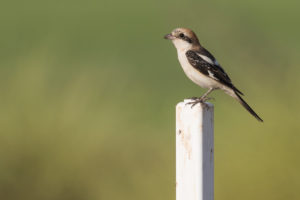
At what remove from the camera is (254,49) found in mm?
9461

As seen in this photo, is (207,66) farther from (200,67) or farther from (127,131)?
(127,131)

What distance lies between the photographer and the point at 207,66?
7.86 m

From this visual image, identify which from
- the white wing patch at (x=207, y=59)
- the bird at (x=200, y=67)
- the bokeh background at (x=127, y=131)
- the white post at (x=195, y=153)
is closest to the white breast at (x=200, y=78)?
the bird at (x=200, y=67)

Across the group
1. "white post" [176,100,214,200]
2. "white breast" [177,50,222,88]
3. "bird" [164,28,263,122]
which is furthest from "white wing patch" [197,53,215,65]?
"white post" [176,100,214,200]

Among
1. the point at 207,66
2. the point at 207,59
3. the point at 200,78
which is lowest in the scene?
the point at 200,78

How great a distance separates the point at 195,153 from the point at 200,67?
2228mm

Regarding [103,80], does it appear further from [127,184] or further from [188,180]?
[188,180]

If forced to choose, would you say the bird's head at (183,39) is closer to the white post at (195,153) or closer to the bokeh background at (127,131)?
the bokeh background at (127,131)

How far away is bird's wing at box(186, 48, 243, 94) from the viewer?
7.80m

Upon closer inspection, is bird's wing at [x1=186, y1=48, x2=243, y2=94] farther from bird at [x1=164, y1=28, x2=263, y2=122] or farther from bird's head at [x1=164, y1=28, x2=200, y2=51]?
bird's head at [x1=164, y1=28, x2=200, y2=51]

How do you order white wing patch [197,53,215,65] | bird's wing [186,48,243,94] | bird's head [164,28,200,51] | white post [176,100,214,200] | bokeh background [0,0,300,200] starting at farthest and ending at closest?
1. bokeh background [0,0,300,200]
2. bird's head [164,28,200,51]
3. white wing patch [197,53,215,65]
4. bird's wing [186,48,243,94]
5. white post [176,100,214,200]

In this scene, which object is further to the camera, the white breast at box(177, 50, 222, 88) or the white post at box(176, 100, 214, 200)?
the white breast at box(177, 50, 222, 88)

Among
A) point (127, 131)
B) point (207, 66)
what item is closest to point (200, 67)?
point (207, 66)

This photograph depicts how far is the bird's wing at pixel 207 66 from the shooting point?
7.80 m
